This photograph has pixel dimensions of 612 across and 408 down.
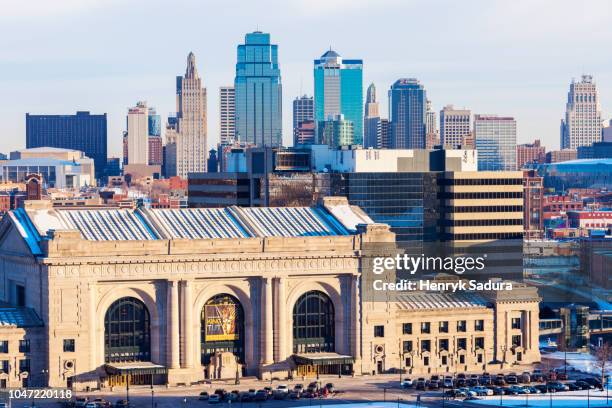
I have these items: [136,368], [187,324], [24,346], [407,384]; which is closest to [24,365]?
[24,346]

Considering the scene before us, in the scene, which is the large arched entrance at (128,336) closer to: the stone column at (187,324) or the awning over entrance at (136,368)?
the awning over entrance at (136,368)

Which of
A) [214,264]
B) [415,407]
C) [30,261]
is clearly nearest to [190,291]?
[214,264]

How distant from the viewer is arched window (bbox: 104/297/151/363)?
195500 millimetres

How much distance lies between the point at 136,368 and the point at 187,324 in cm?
760

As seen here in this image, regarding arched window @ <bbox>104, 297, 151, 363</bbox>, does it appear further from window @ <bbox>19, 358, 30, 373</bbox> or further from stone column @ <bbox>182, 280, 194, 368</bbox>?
window @ <bbox>19, 358, 30, 373</bbox>

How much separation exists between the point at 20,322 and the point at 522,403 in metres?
50.3

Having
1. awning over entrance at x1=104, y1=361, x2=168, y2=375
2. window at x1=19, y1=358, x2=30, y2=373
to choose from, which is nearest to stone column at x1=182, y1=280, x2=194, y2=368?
awning over entrance at x1=104, y1=361, x2=168, y2=375

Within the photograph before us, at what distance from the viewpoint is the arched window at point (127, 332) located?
196 metres

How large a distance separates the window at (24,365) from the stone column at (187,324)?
1626 centimetres

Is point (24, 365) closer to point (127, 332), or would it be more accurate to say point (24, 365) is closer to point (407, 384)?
point (127, 332)

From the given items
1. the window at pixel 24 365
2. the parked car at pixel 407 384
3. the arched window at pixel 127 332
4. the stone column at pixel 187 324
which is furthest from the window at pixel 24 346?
the parked car at pixel 407 384

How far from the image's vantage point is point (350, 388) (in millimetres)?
194750

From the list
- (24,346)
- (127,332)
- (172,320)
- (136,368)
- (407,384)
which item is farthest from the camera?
(172,320)

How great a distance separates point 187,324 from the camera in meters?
198
